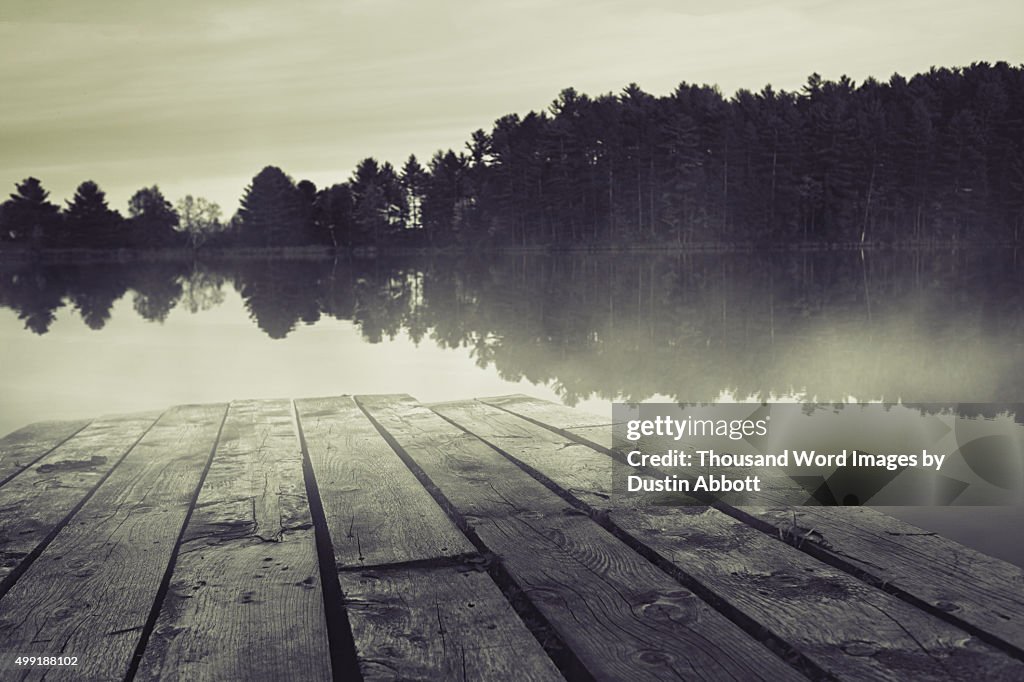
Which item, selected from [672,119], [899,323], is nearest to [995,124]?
[672,119]

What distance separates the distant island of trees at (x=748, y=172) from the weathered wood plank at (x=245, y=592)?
6553 centimetres

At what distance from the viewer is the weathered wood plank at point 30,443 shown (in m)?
3.88

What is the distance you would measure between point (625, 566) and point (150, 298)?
81.6ft

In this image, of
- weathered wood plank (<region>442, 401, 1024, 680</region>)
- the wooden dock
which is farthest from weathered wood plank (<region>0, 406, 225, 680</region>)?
weathered wood plank (<region>442, 401, 1024, 680</region>)

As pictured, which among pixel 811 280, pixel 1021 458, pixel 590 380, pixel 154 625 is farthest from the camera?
pixel 811 280

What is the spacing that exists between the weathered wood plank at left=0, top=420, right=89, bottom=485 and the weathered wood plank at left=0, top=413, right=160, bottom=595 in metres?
0.06

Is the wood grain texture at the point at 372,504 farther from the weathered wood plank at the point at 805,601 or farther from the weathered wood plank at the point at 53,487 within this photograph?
the weathered wood plank at the point at 53,487

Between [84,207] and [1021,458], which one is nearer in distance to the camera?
[1021,458]

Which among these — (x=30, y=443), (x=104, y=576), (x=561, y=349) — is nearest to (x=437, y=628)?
(x=104, y=576)

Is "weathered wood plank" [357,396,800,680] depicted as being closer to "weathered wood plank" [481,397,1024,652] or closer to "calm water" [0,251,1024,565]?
"weathered wood plank" [481,397,1024,652]

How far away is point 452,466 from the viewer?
143 inches

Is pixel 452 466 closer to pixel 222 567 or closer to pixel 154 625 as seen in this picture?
pixel 222 567

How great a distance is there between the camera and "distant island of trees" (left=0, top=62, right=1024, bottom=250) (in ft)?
213

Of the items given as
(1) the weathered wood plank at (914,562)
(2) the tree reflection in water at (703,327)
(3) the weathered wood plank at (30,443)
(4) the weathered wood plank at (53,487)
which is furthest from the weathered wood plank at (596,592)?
(2) the tree reflection in water at (703,327)
